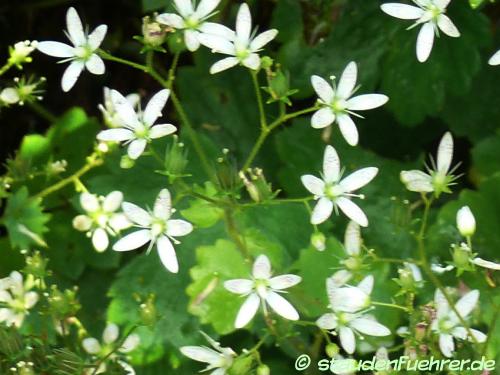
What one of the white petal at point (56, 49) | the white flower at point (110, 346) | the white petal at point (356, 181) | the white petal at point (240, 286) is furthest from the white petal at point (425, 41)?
the white flower at point (110, 346)

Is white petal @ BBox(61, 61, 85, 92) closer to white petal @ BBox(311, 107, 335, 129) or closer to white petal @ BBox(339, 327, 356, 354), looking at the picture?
white petal @ BBox(311, 107, 335, 129)

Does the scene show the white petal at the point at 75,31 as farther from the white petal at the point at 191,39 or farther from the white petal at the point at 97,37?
the white petal at the point at 191,39

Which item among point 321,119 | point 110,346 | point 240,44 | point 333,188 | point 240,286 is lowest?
point 110,346

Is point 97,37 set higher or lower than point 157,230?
higher

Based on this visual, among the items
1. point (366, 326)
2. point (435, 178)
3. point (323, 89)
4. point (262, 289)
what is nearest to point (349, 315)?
point (366, 326)

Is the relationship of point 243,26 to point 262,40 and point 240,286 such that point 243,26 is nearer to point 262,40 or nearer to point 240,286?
point 262,40

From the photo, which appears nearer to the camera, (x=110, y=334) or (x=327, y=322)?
(x=327, y=322)
